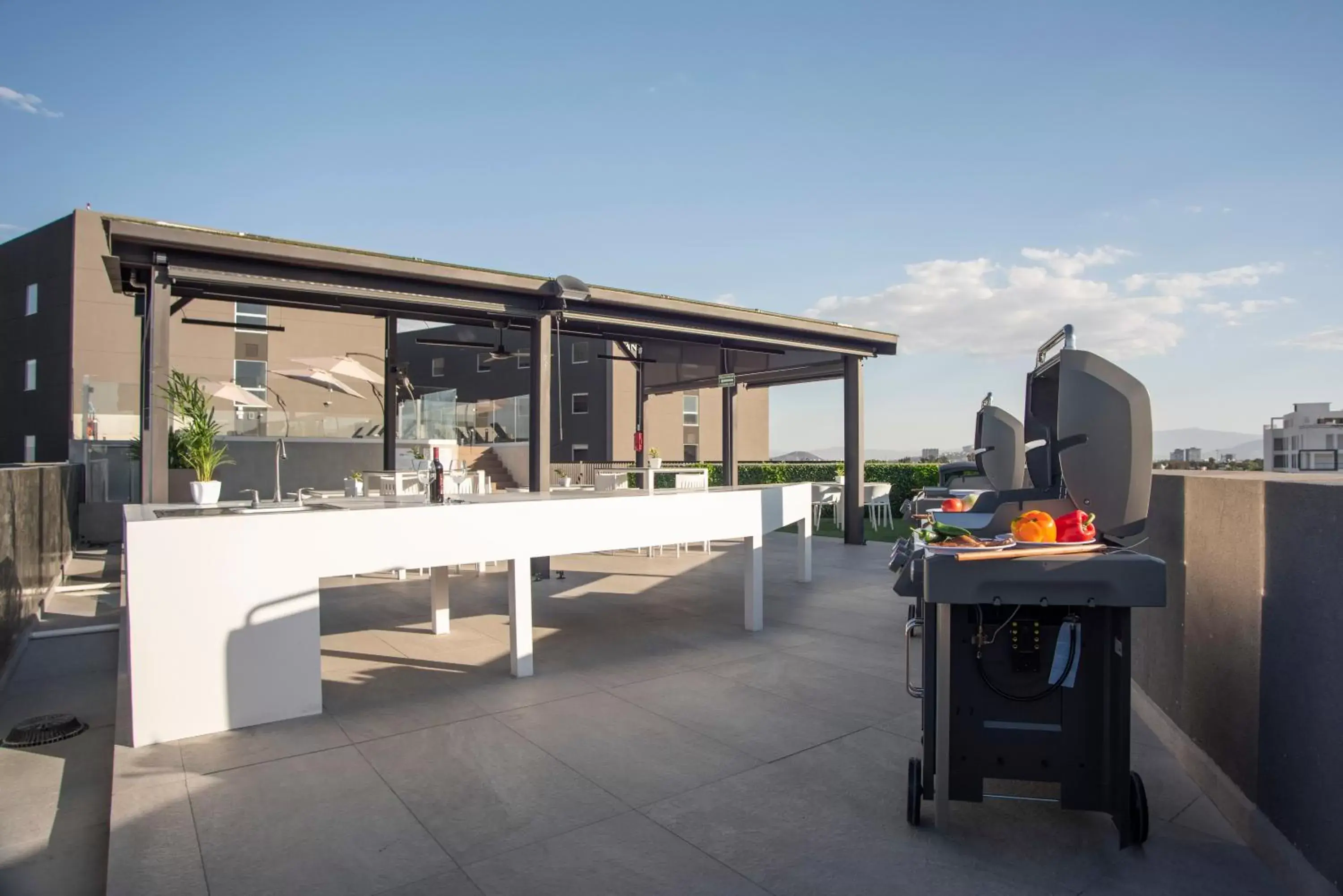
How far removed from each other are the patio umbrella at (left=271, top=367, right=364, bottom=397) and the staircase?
6.57 metres

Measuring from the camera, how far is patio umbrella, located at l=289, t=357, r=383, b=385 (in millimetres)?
9336

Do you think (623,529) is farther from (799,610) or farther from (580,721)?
(799,610)

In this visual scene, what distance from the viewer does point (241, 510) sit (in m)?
4.86

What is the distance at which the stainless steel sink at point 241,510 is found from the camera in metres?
4.31

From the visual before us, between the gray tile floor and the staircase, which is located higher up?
the staircase

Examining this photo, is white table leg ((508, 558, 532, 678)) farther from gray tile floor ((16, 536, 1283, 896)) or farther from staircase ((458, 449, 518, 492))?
staircase ((458, 449, 518, 492))

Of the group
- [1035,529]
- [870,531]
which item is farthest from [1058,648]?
[870,531]

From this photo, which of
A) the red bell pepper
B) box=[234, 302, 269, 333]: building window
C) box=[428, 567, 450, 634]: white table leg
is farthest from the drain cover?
box=[234, 302, 269, 333]: building window

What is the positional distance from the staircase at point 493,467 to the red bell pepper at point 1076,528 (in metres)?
14.6

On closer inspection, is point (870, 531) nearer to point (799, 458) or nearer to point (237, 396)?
point (799, 458)

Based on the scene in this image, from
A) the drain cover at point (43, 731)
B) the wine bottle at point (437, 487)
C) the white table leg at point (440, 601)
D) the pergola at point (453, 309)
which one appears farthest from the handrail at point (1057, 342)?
the drain cover at point (43, 731)

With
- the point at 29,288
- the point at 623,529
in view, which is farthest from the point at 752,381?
the point at 29,288

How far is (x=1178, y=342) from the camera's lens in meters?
12.7

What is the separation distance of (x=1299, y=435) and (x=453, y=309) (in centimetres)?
944
